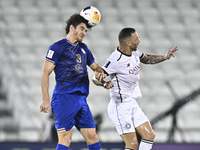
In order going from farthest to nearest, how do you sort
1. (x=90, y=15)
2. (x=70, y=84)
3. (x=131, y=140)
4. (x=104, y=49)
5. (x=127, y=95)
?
(x=104, y=49), (x=127, y=95), (x=131, y=140), (x=90, y=15), (x=70, y=84)

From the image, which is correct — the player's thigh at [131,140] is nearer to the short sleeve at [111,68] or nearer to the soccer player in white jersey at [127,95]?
the soccer player in white jersey at [127,95]

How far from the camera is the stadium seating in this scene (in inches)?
256

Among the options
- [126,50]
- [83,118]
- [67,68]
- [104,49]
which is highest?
[104,49]

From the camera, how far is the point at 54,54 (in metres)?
3.35

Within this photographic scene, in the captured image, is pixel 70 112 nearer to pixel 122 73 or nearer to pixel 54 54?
pixel 54 54

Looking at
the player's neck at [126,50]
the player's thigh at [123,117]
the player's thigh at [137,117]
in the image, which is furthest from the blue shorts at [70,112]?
the player's neck at [126,50]

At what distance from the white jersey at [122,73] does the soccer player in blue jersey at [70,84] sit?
41cm

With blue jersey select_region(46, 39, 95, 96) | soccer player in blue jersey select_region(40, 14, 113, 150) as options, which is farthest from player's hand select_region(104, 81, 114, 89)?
blue jersey select_region(46, 39, 95, 96)

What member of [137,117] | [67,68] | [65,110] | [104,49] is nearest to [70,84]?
[67,68]

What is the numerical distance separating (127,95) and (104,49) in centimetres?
507

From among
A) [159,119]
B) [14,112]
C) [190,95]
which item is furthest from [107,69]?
[14,112]

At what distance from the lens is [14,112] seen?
714 centimetres

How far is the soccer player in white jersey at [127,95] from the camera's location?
3.80 meters

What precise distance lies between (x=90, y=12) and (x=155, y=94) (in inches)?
145
